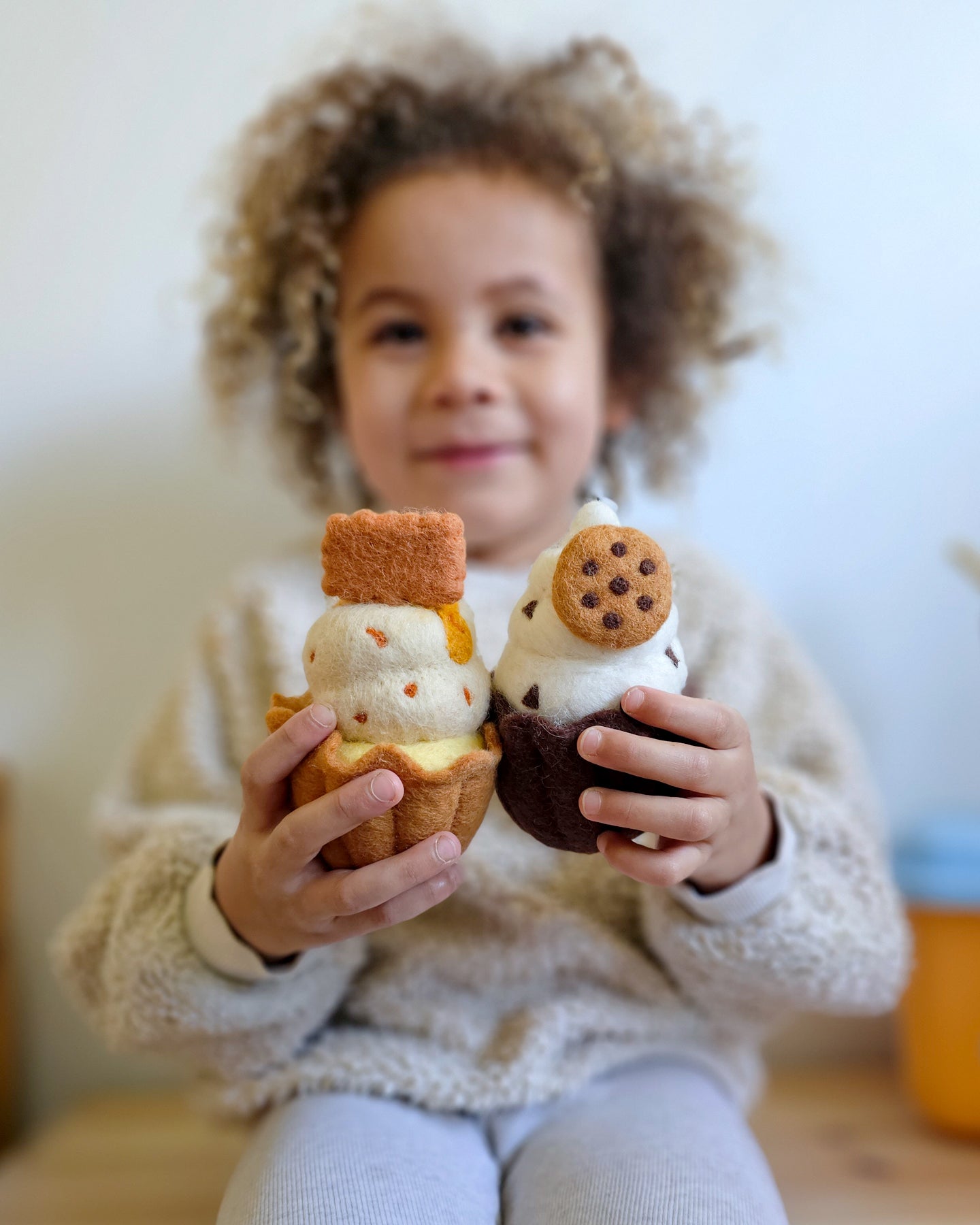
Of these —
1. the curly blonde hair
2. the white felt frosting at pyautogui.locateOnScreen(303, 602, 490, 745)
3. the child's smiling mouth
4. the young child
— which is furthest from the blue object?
the white felt frosting at pyautogui.locateOnScreen(303, 602, 490, 745)

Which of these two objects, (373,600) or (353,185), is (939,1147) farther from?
(353,185)

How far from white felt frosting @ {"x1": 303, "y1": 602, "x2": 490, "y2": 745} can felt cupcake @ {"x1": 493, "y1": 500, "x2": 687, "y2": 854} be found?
1.3 inches

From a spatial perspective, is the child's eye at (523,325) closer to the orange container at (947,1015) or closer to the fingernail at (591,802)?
the fingernail at (591,802)

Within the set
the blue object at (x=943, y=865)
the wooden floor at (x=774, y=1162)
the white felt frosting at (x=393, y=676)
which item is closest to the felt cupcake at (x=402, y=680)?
the white felt frosting at (x=393, y=676)

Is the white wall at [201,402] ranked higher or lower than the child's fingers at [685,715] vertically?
higher

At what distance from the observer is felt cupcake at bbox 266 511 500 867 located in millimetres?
501

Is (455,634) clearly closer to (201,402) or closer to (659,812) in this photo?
(659,812)

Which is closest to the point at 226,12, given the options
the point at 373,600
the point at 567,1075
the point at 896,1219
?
the point at 373,600

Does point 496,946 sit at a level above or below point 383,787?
below

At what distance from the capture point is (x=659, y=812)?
0.52 m

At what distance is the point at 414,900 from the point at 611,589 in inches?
8.0

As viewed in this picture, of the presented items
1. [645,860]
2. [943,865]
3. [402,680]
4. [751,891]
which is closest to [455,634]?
[402,680]

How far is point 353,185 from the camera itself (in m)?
0.94

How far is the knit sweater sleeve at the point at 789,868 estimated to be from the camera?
721 millimetres
